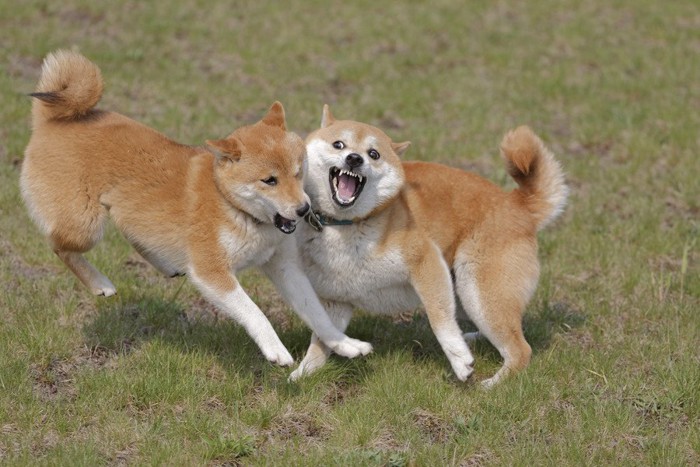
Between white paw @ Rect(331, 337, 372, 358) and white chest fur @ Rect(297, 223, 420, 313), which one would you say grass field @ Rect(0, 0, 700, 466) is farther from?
white chest fur @ Rect(297, 223, 420, 313)

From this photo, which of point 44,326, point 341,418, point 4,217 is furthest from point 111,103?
point 341,418

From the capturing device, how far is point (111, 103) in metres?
10.4

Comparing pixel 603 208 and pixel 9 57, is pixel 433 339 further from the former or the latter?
pixel 9 57

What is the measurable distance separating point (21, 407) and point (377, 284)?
225cm

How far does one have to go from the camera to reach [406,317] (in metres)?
7.12

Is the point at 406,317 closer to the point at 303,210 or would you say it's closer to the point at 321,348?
the point at 321,348

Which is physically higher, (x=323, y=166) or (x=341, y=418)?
(x=323, y=166)

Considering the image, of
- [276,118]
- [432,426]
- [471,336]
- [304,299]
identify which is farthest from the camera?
[471,336]

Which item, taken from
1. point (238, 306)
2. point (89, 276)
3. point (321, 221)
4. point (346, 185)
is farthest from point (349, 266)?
point (89, 276)

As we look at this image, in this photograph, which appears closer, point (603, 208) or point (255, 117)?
point (603, 208)

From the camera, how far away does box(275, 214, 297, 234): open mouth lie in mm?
5246

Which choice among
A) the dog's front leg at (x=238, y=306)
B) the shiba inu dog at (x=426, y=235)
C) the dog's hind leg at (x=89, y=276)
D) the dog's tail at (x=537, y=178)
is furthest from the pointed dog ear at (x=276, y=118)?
the dog's tail at (x=537, y=178)

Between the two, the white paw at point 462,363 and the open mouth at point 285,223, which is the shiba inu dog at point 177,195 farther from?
the white paw at point 462,363

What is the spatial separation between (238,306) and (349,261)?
890 millimetres
